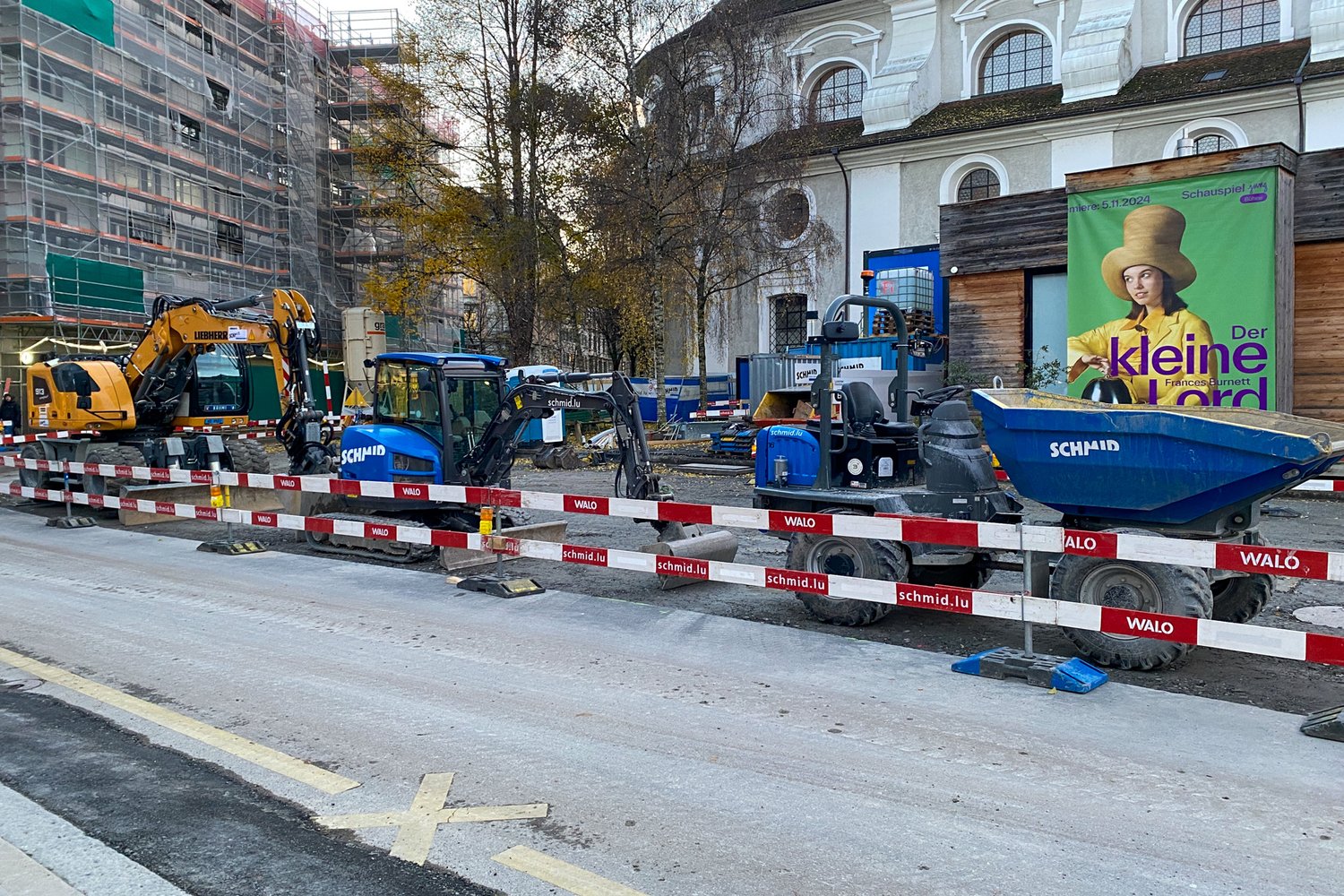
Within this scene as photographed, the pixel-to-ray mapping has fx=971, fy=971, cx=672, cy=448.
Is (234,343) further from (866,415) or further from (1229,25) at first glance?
(1229,25)

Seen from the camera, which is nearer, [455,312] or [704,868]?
[704,868]

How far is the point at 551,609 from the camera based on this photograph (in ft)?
25.9

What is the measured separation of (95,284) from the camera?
88.6 feet

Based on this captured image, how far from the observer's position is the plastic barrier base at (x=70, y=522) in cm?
1299

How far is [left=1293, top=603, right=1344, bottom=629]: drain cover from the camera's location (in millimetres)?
7465

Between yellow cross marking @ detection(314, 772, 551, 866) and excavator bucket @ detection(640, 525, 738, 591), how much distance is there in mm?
4471

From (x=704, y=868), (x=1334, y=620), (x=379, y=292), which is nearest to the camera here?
(x=704, y=868)

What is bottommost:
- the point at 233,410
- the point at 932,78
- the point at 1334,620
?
the point at 1334,620

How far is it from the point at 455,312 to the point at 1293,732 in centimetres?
4512

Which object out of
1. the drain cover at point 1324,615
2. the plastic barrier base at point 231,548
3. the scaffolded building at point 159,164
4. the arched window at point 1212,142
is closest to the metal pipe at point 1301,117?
the arched window at point 1212,142

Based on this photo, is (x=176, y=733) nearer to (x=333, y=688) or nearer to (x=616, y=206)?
(x=333, y=688)

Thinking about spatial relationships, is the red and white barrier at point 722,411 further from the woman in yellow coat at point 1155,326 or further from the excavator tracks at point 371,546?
the excavator tracks at point 371,546

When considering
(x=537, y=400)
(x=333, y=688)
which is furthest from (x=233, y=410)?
(x=333, y=688)

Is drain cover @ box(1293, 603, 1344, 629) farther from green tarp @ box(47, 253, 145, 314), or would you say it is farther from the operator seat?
green tarp @ box(47, 253, 145, 314)
